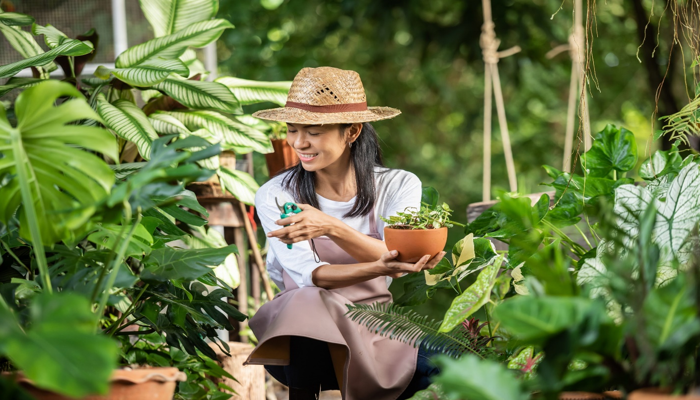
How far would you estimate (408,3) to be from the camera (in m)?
4.49

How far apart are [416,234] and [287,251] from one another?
1.35 feet

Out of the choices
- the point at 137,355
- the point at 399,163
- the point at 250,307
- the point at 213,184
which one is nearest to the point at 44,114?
the point at 137,355

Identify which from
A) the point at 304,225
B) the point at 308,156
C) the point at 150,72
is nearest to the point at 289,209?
the point at 304,225

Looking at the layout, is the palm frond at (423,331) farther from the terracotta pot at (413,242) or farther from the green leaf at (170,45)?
the green leaf at (170,45)

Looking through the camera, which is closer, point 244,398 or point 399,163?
point 244,398

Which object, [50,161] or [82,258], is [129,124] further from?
[50,161]

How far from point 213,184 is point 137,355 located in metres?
0.82

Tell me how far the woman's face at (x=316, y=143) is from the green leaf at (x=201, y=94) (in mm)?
398

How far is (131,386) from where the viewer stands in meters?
0.93

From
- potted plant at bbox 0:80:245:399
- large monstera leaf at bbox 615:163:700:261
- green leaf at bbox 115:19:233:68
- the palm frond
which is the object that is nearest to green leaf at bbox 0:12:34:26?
green leaf at bbox 115:19:233:68

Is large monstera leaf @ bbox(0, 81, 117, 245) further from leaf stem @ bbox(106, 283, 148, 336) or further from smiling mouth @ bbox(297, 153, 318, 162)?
smiling mouth @ bbox(297, 153, 318, 162)

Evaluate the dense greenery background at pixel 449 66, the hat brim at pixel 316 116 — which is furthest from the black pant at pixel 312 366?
the dense greenery background at pixel 449 66

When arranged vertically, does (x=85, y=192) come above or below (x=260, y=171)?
above

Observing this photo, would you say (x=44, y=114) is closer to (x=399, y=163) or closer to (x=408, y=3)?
(x=408, y=3)
